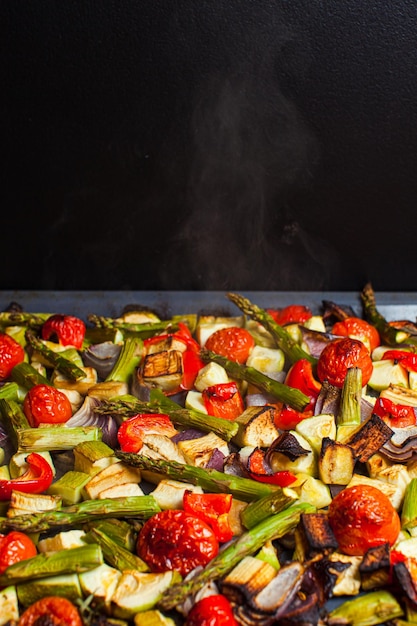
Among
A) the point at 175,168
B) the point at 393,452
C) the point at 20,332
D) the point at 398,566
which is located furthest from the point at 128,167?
the point at 398,566

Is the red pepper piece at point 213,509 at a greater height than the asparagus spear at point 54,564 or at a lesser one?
greater

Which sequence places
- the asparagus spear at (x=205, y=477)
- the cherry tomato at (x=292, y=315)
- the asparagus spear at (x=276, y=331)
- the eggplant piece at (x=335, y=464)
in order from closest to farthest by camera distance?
1. the asparagus spear at (x=205, y=477)
2. the eggplant piece at (x=335, y=464)
3. the asparagus spear at (x=276, y=331)
4. the cherry tomato at (x=292, y=315)

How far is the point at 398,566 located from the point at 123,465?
130cm

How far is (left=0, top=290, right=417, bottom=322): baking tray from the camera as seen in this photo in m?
5.04

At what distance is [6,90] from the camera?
4691mm

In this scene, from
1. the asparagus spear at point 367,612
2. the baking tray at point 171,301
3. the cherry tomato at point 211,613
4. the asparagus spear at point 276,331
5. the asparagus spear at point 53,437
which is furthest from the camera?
the baking tray at point 171,301

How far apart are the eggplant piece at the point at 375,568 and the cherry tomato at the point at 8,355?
2332 mm

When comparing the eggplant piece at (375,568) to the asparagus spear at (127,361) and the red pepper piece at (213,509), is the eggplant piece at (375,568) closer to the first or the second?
the red pepper piece at (213,509)

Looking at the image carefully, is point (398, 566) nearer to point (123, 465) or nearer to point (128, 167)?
point (123, 465)

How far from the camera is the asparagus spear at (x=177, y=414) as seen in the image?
11.6 ft

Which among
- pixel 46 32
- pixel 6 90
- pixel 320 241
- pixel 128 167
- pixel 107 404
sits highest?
pixel 46 32

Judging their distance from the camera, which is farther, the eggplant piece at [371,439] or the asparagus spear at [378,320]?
the asparagus spear at [378,320]

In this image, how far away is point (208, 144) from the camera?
497 centimetres

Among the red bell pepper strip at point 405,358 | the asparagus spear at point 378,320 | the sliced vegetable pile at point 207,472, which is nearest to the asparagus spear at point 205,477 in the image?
the sliced vegetable pile at point 207,472
